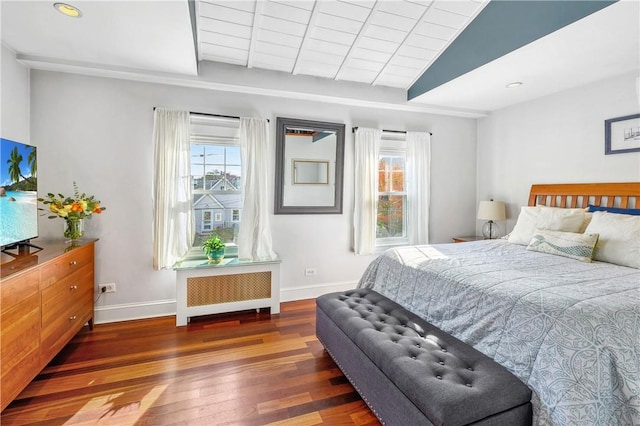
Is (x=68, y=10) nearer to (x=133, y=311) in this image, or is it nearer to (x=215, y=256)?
(x=215, y=256)

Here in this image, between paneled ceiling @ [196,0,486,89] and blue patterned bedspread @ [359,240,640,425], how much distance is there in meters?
2.09

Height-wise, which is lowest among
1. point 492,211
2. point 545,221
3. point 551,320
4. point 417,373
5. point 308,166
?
point 417,373

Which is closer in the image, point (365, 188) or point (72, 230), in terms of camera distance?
point (72, 230)

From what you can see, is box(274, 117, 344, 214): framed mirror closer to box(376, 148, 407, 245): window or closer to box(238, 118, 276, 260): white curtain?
box(238, 118, 276, 260): white curtain

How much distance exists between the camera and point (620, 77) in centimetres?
296

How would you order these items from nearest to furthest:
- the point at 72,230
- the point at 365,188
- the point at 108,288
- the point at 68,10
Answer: the point at 68,10 < the point at 72,230 < the point at 108,288 < the point at 365,188

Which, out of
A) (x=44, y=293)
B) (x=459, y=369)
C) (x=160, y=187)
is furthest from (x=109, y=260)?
(x=459, y=369)

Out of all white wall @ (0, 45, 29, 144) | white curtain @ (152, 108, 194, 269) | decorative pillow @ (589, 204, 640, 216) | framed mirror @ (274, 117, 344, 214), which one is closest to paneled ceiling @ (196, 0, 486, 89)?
framed mirror @ (274, 117, 344, 214)

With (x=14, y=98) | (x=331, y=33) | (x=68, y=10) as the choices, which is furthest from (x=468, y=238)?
(x=14, y=98)

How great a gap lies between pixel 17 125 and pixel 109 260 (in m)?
1.37

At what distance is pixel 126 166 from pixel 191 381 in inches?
84.4

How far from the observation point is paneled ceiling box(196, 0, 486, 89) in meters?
2.53

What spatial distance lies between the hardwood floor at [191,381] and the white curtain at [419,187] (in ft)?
6.81

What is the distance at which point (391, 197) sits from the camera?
4.21 m
